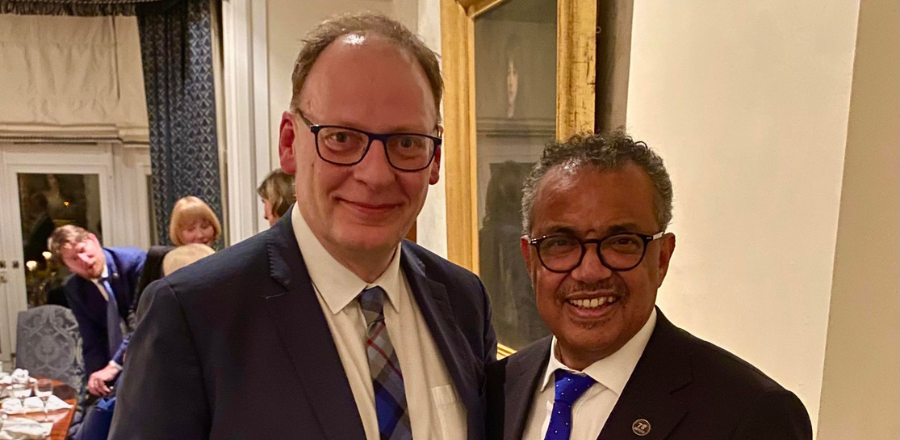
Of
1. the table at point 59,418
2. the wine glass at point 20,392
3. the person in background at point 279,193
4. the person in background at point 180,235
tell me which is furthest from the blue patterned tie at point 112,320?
the person in background at point 279,193

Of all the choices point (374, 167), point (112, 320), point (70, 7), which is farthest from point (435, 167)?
point (70, 7)

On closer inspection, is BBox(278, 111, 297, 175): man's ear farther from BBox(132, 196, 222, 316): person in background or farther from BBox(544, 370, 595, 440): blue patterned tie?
BBox(132, 196, 222, 316): person in background

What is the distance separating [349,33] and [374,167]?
22 centimetres

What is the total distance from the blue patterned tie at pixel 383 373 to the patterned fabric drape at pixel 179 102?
319cm

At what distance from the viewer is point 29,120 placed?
14.0ft

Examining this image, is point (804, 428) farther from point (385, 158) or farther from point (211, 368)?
point (211, 368)

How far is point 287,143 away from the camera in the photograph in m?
1.07

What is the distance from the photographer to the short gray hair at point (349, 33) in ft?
3.22

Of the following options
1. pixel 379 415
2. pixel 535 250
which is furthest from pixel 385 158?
pixel 379 415

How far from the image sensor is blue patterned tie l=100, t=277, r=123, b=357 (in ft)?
11.3

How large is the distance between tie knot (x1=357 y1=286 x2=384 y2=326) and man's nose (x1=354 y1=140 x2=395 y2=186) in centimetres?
21

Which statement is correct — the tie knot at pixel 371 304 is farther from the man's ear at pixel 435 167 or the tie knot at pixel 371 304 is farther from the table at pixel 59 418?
the table at pixel 59 418

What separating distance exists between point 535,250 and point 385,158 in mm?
308

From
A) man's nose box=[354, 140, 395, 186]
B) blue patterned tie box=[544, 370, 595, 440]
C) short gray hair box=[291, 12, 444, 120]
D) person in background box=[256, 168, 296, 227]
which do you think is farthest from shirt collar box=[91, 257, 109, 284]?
blue patterned tie box=[544, 370, 595, 440]
